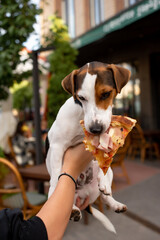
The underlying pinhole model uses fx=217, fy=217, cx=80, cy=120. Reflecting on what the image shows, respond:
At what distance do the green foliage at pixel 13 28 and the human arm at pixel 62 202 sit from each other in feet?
5.92

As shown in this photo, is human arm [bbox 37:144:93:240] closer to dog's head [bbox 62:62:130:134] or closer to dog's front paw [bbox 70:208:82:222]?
dog's front paw [bbox 70:208:82:222]

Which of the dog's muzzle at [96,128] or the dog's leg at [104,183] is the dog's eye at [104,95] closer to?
the dog's muzzle at [96,128]

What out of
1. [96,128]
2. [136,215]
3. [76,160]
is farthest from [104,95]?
[136,215]

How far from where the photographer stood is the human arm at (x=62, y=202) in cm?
84

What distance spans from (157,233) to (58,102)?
220 centimetres

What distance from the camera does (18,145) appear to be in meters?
4.09

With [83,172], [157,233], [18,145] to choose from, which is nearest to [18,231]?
[83,172]

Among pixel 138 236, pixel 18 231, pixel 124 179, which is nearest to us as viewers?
pixel 18 231

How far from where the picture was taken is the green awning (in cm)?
397

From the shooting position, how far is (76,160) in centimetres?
96

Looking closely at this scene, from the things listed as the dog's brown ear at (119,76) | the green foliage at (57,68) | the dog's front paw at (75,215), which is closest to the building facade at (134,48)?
the green foliage at (57,68)

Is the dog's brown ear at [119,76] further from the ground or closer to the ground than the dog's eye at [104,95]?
further from the ground

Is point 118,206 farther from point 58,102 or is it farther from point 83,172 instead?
point 58,102

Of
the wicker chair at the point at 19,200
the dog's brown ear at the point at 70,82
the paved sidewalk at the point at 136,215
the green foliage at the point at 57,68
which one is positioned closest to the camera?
the dog's brown ear at the point at 70,82
